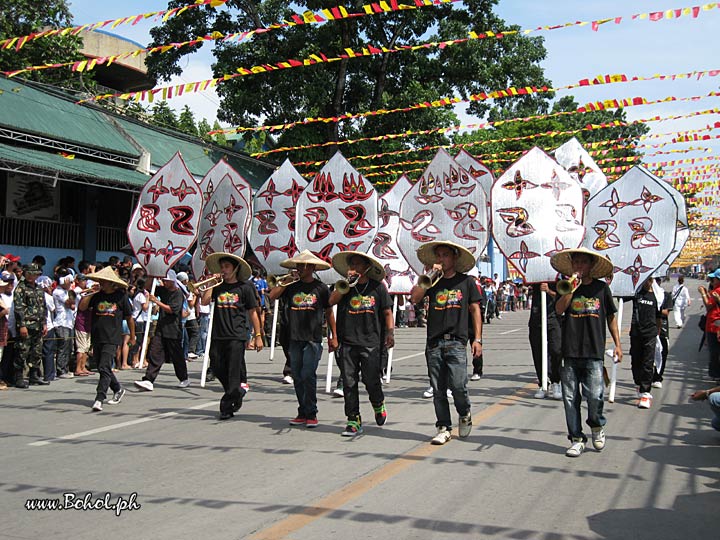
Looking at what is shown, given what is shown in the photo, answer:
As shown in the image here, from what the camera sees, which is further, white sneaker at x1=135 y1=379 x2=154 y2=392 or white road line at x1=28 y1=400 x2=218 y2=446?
white sneaker at x1=135 y1=379 x2=154 y2=392

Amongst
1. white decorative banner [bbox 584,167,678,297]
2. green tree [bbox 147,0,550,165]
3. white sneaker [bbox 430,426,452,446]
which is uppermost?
green tree [bbox 147,0,550,165]

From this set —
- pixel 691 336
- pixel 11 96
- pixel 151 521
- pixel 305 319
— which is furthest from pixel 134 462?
pixel 691 336

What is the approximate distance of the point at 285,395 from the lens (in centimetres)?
1140

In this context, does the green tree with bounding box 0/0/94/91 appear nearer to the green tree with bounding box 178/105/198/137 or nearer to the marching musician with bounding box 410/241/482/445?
the green tree with bounding box 178/105/198/137

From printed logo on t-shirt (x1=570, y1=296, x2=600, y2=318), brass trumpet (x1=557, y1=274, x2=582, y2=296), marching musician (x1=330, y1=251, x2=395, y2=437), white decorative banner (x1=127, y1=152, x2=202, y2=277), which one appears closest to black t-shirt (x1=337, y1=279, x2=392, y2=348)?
marching musician (x1=330, y1=251, x2=395, y2=437)

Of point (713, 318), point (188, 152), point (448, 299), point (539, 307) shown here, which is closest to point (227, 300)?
point (448, 299)

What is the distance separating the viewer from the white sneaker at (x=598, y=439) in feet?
24.4

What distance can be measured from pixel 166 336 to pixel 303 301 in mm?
3801

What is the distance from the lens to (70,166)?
57.8 ft

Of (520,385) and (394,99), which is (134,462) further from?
(394,99)

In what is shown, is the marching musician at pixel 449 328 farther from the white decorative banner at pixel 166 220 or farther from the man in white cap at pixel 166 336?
the white decorative banner at pixel 166 220

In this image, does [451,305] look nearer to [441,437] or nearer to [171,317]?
[441,437]

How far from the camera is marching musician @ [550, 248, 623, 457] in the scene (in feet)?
24.2

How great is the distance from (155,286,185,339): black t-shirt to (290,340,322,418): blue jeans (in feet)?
11.9
